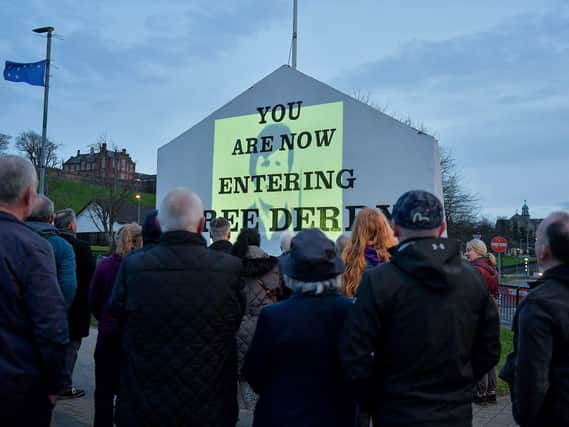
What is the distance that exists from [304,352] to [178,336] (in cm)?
71

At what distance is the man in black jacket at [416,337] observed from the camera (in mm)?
2379

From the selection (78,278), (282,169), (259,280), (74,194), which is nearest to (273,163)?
(282,169)

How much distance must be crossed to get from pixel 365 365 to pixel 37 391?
1.56m

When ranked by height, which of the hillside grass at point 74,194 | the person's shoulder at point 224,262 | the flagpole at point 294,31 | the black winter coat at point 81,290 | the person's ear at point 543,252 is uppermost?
Answer: the flagpole at point 294,31

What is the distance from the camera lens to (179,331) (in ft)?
9.18

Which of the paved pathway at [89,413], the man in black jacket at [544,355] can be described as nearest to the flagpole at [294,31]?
the paved pathway at [89,413]

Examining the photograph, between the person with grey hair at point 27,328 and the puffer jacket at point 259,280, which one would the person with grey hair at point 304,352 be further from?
the puffer jacket at point 259,280

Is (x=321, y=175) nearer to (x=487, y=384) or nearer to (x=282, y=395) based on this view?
(x=487, y=384)

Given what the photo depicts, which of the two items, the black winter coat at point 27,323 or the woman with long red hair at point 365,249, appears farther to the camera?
the woman with long red hair at point 365,249

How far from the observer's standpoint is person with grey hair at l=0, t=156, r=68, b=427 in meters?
2.50

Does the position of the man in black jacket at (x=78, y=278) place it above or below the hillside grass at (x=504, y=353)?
above

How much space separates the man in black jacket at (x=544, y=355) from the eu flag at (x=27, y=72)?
748 inches

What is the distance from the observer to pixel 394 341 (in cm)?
241

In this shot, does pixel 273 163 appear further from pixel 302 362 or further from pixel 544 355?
pixel 544 355
